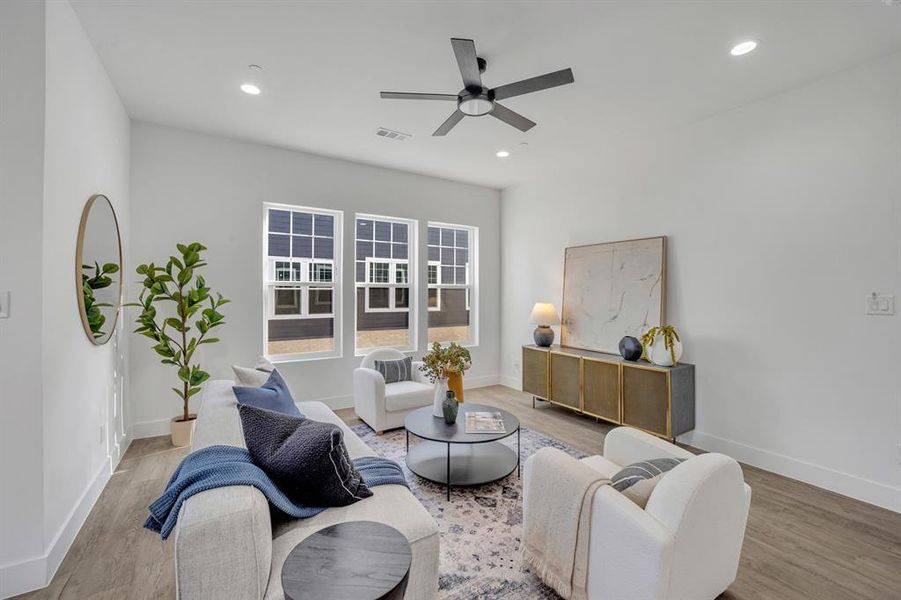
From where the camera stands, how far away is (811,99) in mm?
3016

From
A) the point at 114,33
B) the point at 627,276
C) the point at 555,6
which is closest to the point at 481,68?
the point at 555,6

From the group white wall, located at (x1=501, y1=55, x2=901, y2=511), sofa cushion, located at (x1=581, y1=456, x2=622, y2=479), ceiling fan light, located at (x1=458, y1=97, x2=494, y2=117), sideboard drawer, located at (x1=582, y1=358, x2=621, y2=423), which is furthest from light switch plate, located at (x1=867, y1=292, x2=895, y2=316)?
ceiling fan light, located at (x1=458, y1=97, x2=494, y2=117)

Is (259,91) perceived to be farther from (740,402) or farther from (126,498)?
(740,402)

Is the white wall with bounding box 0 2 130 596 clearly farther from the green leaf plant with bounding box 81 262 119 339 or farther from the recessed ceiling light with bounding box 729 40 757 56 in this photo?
the recessed ceiling light with bounding box 729 40 757 56

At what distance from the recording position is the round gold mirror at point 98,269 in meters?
2.53

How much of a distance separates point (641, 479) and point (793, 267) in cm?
251

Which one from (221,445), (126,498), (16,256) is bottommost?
(126,498)

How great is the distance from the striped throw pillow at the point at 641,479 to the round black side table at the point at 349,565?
98 cm

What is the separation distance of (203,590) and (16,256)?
1859mm

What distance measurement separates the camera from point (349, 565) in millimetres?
1214

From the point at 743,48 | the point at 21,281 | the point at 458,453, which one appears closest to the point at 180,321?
the point at 21,281

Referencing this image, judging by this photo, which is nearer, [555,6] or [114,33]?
[555,6]

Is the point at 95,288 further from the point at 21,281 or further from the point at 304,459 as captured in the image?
the point at 304,459

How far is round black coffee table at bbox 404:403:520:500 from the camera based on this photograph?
2746 mm
